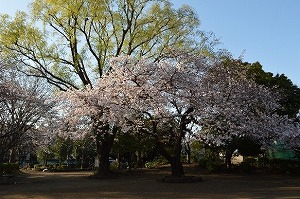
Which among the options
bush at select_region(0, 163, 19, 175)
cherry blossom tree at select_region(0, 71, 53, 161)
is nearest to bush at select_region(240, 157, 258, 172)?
cherry blossom tree at select_region(0, 71, 53, 161)

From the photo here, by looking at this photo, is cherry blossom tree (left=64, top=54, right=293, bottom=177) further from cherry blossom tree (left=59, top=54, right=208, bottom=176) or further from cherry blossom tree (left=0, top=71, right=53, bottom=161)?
cherry blossom tree (left=0, top=71, right=53, bottom=161)

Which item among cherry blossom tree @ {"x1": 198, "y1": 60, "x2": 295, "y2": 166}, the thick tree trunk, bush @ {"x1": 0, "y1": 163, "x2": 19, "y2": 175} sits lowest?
bush @ {"x1": 0, "y1": 163, "x2": 19, "y2": 175}

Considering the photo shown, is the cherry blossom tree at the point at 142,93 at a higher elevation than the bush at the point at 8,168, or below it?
higher

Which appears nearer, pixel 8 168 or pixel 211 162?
pixel 211 162

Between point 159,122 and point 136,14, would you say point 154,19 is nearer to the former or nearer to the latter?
point 136,14

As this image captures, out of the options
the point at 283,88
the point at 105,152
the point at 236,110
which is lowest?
the point at 105,152

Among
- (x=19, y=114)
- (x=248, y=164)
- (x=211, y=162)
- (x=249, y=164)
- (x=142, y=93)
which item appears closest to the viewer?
(x=142, y=93)

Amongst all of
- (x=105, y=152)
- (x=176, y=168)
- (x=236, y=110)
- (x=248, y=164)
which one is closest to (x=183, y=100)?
(x=236, y=110)

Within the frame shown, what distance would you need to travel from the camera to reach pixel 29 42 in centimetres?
2223

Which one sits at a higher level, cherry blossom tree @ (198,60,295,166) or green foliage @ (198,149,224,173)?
cherry blossom tree @ (198,60,295,166)

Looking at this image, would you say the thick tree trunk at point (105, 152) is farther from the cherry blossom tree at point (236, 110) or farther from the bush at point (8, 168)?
the cherry blossom tree at point (236, 110)

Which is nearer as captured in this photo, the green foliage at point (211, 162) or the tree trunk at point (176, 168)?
the tree trunk at point (176, 168)

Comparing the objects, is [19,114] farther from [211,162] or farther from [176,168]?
[211,162]

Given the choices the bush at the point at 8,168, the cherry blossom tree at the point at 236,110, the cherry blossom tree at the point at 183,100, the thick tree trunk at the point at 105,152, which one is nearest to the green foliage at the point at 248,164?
the cherry blossom tree at the point at 236,110
